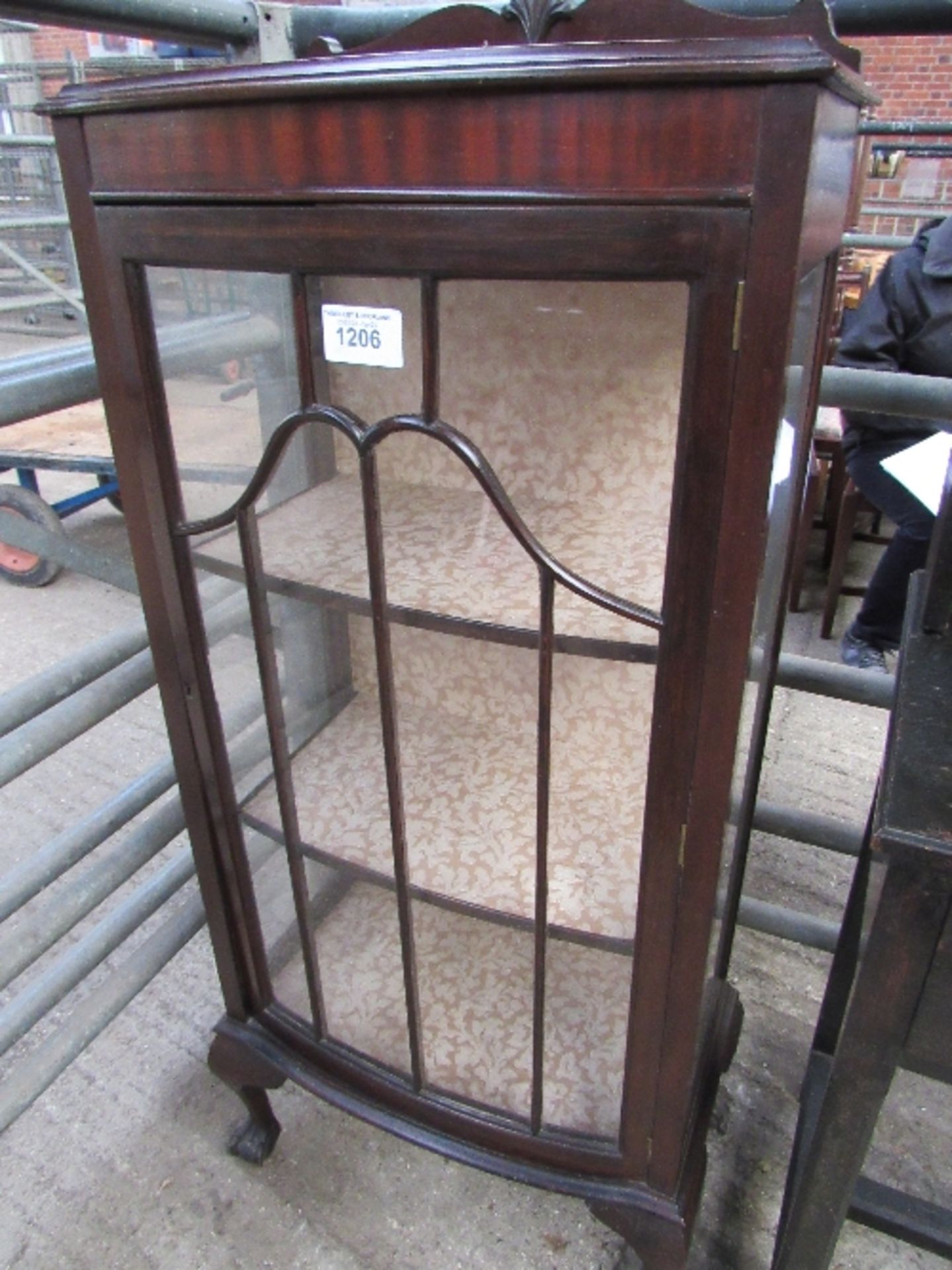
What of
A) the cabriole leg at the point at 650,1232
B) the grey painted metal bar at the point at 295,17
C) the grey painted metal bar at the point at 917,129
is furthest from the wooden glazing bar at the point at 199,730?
the grey painted metal bar at the point at 917,129

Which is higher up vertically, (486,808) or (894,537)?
(486,808)

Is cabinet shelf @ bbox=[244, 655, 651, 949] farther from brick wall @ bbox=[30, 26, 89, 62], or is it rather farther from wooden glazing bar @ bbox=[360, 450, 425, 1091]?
brick wall @ bbox=[30, 26, 89, 62]

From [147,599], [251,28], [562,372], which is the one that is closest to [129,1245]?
[147,599]

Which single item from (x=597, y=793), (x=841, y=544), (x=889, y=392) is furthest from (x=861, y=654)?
(x=597, y=793)

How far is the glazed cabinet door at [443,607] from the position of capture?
68cm

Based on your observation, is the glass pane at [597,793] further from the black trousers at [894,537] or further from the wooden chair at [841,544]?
the wooden chair at [841,544]

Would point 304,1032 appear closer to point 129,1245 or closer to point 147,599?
point 129,1245

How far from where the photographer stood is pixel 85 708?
1168 mm

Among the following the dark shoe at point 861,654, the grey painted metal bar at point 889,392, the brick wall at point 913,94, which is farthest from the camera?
the brick wall at point 913,94

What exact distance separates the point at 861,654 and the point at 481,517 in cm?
208

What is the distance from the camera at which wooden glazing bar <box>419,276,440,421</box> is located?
2.20 feet

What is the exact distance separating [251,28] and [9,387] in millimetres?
544

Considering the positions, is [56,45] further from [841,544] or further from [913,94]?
[841,544]

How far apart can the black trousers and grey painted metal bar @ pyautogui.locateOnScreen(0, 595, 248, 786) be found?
1771 millimetres
